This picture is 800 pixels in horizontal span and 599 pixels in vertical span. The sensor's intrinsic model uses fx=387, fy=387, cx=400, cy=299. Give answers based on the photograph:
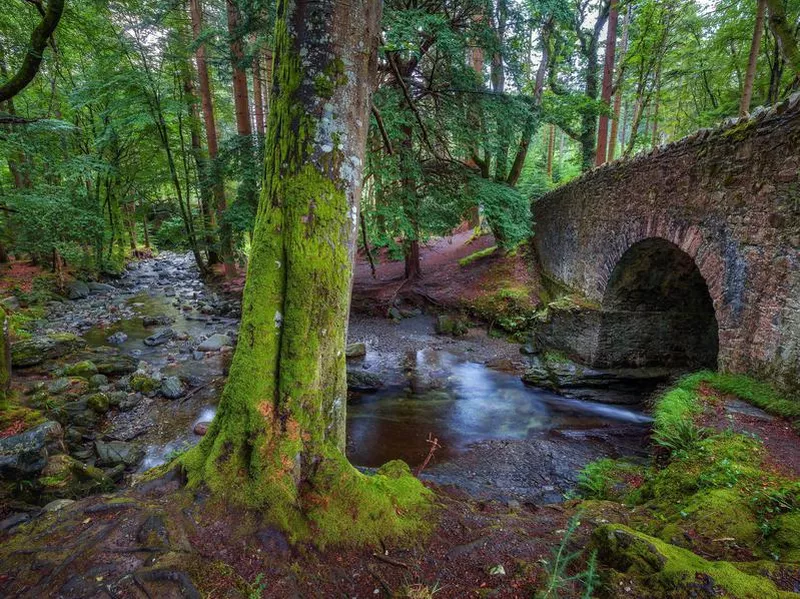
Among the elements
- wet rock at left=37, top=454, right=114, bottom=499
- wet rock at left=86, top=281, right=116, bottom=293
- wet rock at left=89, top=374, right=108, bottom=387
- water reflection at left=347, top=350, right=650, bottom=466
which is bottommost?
water reflection at left=347, top=350, right=650, bottom=466

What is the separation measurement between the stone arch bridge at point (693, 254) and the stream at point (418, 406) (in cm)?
179

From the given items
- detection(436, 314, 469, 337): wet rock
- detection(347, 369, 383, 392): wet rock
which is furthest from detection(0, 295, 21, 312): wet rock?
detection(436, 314, 469, 337): wet rock

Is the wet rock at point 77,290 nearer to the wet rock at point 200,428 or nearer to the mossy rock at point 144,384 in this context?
the mossy rock at point 144,384

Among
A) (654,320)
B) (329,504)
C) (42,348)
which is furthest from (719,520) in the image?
(42,348)

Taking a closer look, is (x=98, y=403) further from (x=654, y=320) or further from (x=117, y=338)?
(x=654, y=320)

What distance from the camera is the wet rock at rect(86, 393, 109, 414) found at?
18.7 ft

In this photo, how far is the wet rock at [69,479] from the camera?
12.7 ft

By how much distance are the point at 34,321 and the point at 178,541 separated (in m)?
11.4

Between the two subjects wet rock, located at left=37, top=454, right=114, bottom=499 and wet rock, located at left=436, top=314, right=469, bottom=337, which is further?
wet rock, located at left=436, top=314, right=469, bottom=337

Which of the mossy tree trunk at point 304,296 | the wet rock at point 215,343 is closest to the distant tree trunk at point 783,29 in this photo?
the mossy tree trunk at point 304,296

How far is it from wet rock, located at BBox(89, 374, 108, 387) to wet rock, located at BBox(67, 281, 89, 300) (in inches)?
327

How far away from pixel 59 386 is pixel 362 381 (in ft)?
15.8

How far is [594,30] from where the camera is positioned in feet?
46.3

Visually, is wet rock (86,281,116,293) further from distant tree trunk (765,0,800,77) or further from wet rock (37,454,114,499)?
distant tree trunk (765,0,800,77)
